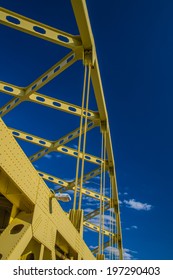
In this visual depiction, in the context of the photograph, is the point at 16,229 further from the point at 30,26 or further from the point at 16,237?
the point at 30,26

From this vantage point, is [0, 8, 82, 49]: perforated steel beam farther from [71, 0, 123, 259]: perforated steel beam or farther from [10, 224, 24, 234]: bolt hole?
[10, 224, 24, 234]: bolt hole

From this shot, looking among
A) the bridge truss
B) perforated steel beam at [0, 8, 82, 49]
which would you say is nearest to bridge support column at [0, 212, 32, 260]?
the bridge truss

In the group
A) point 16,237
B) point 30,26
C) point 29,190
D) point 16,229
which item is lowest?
point 16,237

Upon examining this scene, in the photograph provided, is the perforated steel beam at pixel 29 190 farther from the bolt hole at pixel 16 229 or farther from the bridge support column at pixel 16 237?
the bolt hole at pixel 16 229

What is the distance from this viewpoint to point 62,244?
21.9ft

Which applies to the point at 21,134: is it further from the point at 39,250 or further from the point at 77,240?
the point at 39,250

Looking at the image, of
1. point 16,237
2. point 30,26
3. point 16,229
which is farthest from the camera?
point 30,26

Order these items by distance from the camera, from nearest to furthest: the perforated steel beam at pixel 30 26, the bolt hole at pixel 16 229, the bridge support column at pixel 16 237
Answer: the bridge support column at pixel 16 237
the bolt hole at pixel 16 229
the perforated steel beam at pixel 30 26

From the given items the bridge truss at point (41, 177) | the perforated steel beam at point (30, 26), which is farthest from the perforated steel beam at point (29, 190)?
the perforated steel beam at point (30, 26)

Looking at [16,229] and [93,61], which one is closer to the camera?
[16,229]

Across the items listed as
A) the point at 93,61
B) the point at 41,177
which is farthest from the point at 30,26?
the point at 41,177

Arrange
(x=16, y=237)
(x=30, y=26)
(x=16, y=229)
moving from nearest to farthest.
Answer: (x=16, y=237)
(x=16, y=229)
(x=30, y=26)

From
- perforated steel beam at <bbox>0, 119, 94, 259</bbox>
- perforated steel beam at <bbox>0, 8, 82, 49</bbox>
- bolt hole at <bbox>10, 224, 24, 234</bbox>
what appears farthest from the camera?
perforated steel beam at <bbox>0, 8, 82, 49</bbox>

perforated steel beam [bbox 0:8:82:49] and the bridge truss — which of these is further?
perforated steel beam [bbox 0:8:82:49]
